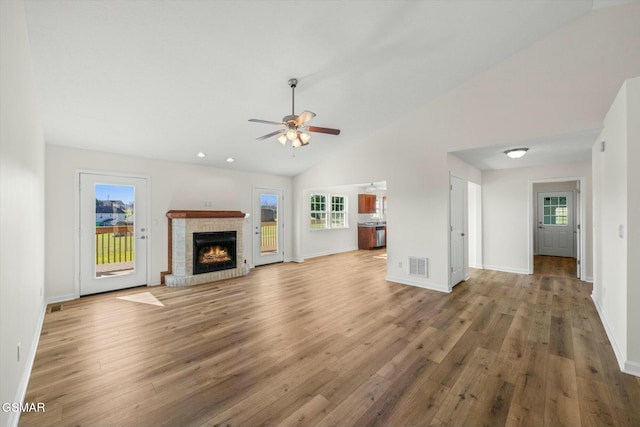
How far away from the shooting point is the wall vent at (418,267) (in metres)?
4.85

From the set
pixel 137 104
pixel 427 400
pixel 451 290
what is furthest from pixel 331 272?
pixel 137 104

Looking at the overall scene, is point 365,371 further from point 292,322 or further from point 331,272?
point 331,272

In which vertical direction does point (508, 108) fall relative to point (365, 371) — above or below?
above

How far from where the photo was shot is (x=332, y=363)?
2451 millimetres

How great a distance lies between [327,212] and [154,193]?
495 cm

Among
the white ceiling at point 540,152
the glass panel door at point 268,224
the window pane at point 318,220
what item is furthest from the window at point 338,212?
the white ceiling at point 540,152

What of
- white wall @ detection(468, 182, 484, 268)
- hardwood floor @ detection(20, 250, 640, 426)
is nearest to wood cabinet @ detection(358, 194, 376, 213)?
white wall @ detection(468, 182, 484, 268)

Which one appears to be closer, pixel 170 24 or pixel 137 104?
pixel 170 24

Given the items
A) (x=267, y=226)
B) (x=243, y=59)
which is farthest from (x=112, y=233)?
(x=243, y=59)

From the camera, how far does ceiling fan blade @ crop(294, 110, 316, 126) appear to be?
2.80m

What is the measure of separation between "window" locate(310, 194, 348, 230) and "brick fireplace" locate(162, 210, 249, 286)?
2.68 metres

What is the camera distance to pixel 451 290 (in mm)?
4629

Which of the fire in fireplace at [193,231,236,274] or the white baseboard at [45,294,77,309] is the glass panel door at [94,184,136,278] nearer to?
the white baseboard at [45,294,77,309]

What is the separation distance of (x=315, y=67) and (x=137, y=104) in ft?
7.50
